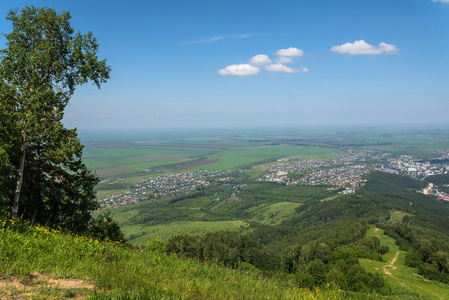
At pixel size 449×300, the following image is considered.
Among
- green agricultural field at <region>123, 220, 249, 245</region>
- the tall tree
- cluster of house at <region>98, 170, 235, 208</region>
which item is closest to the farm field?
green agricultural field at <region>123, 220, 249, 245</region>

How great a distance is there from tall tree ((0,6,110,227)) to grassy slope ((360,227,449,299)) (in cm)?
3580

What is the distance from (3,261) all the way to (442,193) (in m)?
216

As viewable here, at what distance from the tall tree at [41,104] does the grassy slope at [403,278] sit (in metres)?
35.8

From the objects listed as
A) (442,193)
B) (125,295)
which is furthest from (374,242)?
(442,193)

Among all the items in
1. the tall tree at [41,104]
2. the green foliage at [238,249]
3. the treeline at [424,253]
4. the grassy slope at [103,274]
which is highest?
the tall tree at [41,104]

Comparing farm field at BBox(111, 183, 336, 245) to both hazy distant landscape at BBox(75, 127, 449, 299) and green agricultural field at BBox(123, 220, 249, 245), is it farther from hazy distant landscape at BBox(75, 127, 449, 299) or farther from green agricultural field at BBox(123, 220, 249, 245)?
hazy distant landscape at BBox(75, 127, 449, 299)

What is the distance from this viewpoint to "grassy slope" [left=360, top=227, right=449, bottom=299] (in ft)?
87.9

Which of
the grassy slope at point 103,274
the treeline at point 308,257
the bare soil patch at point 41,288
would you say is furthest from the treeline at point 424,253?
the bare soil patch at point 41,288

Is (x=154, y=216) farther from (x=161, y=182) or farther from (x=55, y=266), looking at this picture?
(x=55, y=266)

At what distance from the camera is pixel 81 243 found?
6941 mm

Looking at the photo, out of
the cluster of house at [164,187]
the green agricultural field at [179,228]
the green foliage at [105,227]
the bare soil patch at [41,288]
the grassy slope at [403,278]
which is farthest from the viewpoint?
the cluster of house at [164,187]

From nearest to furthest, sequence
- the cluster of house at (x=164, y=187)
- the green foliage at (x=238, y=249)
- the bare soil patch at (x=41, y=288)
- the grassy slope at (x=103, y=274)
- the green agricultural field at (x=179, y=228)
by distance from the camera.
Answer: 1. the bare soil patch at (x=41, y=288)
2. the grassy slope at (x=103, y=274)
3. the green foliage at (x=238, y=249)
4. the green agricultural field at (x=179, y=228)
5. the cluster of house at (x=164, y=187)

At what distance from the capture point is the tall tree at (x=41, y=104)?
9922 mm

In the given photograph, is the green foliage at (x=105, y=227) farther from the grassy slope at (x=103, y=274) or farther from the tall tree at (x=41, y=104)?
the grassy slope at (x=103, y=274)
